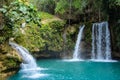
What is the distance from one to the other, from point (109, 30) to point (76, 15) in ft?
9.60

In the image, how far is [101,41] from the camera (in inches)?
803

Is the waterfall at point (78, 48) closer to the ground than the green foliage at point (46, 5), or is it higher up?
closer to the ground

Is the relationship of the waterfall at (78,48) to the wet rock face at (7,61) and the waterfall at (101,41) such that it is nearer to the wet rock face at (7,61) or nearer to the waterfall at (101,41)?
the waterfall at (101,41)

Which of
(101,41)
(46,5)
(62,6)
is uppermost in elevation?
(46,5)

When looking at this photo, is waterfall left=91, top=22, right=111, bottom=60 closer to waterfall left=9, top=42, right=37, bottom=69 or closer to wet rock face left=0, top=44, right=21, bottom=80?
waterfall left=9, top=42, right=37, bottom=69

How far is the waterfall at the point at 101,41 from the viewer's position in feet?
65.9

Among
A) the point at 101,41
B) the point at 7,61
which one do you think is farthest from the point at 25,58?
the point at 101,41

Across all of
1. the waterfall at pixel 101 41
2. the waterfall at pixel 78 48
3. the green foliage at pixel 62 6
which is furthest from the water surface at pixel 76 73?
the green foliage at pixel 62 6

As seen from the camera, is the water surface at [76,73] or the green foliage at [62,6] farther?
the green foliage at [62,6]

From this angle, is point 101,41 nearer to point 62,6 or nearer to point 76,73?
point 62,6

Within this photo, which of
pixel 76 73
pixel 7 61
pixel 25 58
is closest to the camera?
pixel 7 61

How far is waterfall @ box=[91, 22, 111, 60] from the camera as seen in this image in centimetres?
2008

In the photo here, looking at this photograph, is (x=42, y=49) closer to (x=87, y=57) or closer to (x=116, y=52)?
(x=87, y=57)

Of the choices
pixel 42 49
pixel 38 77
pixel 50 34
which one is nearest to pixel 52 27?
pixel 50 34
